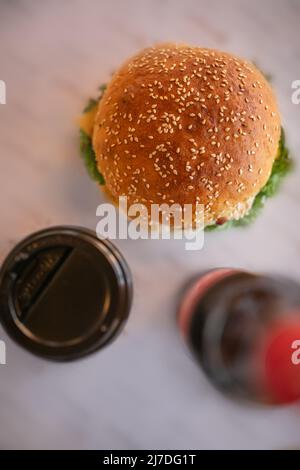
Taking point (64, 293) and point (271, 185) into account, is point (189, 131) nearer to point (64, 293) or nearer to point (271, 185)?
point (271, 185)

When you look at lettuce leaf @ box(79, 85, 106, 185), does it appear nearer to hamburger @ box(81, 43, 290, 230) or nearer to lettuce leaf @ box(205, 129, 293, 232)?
hamburger @ box(81, 43, 290, 230)

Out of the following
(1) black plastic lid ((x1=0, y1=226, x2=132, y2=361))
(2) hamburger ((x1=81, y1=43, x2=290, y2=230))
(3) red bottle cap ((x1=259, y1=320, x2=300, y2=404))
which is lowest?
(3) red bottle cap ((x1=259, y1=320, x2=300, y2=404))

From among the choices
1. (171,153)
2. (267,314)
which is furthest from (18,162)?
(267,314)

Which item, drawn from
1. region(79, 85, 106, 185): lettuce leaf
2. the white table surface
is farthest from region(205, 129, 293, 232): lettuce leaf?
region(79, 85, 106, 185): lettuce leaf

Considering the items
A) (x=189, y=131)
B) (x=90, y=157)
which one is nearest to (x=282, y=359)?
(x=189, y=131)

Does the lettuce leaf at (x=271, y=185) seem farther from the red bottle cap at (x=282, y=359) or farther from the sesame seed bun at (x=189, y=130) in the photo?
the red bottle cap at (x=282, y=359)
